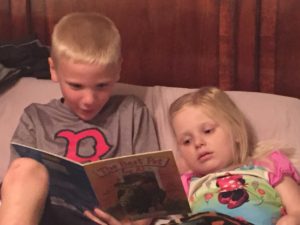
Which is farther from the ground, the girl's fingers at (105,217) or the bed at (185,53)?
the bed at (185,53)

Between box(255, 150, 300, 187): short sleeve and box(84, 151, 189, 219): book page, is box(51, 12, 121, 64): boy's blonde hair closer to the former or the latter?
box(84, 151, 189, 219): book page

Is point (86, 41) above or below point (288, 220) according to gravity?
above

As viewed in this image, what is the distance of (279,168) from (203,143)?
0.18 m

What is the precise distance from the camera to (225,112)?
1.32m

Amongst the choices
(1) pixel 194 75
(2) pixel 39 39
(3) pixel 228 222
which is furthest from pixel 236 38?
(3) pixel 228 222

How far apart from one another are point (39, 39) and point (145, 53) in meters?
0.34

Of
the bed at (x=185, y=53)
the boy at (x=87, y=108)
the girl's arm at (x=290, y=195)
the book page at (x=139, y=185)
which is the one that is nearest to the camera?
the book page at (x=139, y=185)

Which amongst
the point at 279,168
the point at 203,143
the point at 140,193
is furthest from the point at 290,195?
the point at 140,193

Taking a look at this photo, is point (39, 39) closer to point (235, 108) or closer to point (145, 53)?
point (145, 53)

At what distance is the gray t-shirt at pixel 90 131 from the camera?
52.4 inches

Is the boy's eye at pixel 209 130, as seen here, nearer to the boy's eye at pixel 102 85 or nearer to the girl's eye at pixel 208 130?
the girl's eye at pixel 208 130

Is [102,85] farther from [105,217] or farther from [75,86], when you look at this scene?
[105,217]

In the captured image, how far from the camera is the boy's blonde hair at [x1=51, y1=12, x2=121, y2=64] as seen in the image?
1.25 meters

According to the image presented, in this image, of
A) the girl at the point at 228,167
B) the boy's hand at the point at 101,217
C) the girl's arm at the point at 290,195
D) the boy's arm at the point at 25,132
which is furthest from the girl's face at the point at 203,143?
the boy's arm at the point at 25,132
